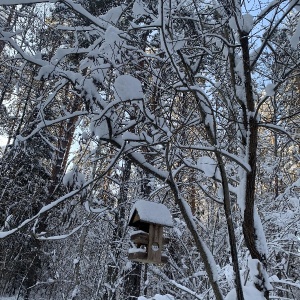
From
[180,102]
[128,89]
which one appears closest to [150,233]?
[128,89]

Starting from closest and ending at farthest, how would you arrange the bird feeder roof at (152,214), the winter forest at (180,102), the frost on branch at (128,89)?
the frost on branch at (128,89) < the winter forest at (180,102) < the bird feeder roof at (152,214)

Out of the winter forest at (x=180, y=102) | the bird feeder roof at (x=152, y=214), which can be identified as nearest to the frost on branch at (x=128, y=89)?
the winter forest at (x=180, y=102)

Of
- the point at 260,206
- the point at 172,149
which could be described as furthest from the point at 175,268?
the point at 172,149

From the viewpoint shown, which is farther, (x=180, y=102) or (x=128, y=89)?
(x=180, y=102)

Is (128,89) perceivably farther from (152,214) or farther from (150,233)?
(150,233)

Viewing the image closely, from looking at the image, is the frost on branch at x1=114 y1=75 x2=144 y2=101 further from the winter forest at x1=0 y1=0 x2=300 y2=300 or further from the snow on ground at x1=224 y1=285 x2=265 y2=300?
the snow on ground at x1=224 y1=285 x2=265 y2=300

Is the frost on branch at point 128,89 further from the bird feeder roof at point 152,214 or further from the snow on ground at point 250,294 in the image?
the snow on ground at point 250,294

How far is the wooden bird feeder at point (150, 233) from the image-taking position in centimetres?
280

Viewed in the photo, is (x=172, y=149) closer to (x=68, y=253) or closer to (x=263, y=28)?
(x=263, y=28)

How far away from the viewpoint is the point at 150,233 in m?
2.87

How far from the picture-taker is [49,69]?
2629 millimetres

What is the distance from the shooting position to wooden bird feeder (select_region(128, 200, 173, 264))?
2.80 metres

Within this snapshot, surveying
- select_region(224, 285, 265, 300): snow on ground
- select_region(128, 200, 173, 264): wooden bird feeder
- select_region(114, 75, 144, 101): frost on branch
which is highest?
select_region(114, 75, 144, 101): frost on branch

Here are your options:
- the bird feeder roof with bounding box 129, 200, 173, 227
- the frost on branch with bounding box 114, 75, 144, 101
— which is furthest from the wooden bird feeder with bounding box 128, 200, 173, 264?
the frost on branch with bounding box 114, 75, 144, 101
